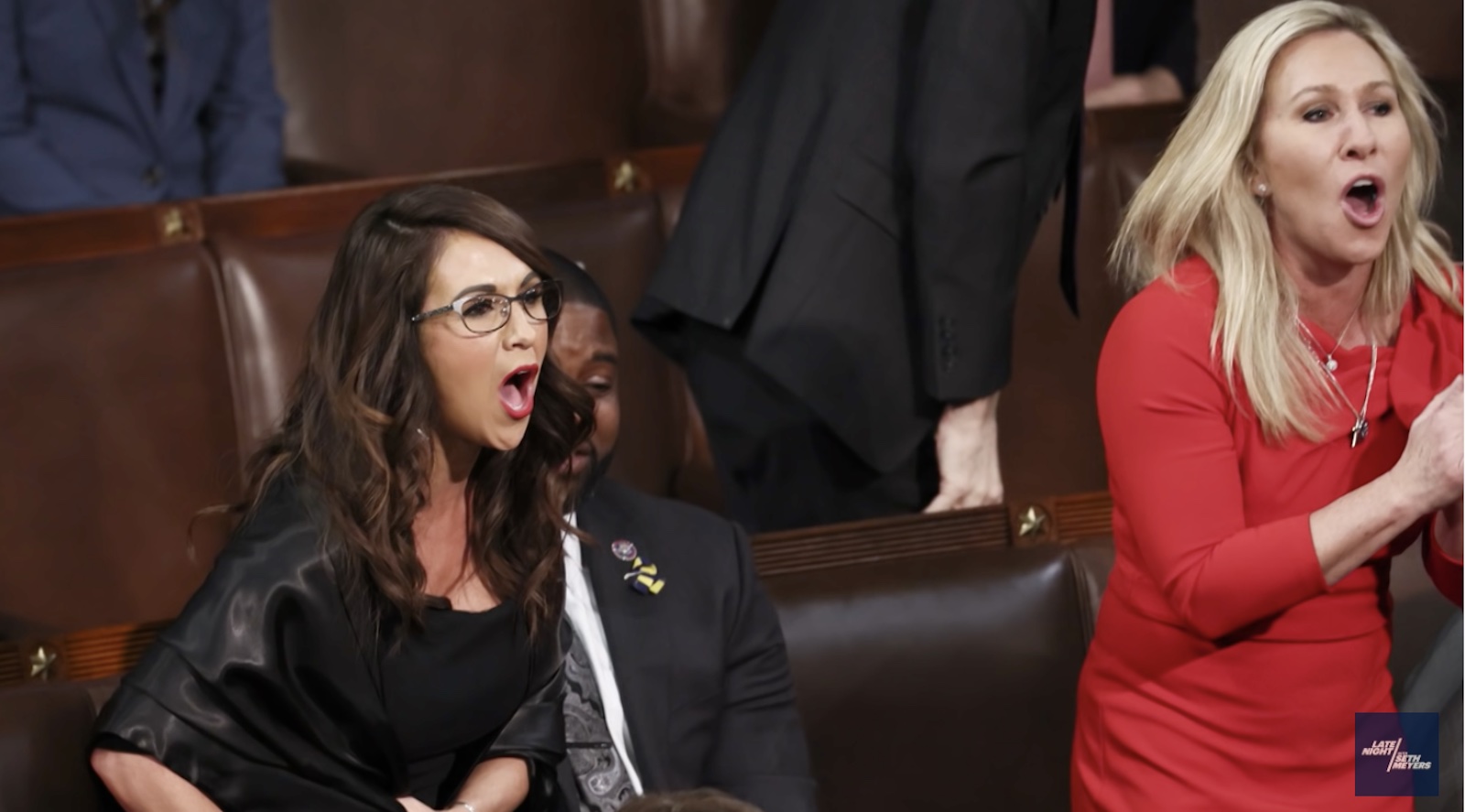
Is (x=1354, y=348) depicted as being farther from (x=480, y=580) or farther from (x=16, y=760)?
(x=16, y=760)

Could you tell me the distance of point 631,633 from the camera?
66.4 inches

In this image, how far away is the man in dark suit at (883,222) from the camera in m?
1.96

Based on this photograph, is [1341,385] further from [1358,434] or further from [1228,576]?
[1228,576]

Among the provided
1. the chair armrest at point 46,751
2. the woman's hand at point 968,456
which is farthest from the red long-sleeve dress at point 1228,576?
the chair armrest at point 46,751

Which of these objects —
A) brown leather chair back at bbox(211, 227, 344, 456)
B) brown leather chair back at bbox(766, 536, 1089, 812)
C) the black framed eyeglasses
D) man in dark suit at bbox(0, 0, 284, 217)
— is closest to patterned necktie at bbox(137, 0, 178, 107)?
man in dark suit at bbox(0, 0, 284, 217)

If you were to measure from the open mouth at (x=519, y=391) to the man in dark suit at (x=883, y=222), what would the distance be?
1.82 ft

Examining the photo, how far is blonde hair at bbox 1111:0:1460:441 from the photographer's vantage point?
147cm

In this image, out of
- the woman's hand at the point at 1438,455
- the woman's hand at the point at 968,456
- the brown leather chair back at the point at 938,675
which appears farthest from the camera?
the woman's hand at the point at 968,456

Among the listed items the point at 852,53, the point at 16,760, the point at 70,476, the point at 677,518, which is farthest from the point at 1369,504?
the point at 70,476

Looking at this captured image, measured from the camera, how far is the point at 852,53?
201 cm

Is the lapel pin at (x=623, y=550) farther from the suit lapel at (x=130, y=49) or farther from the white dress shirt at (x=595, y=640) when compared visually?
the suit lapel at (x=130, y=49)

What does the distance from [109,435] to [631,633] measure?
3.54 ft

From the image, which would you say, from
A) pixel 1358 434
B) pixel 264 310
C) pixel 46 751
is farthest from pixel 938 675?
pixel 264 310

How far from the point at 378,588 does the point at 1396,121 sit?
90 cm
